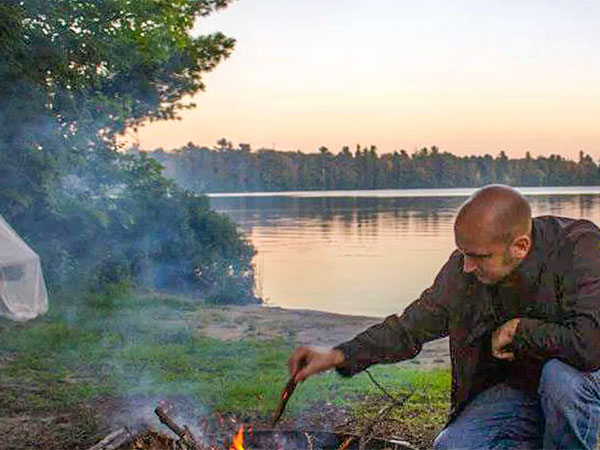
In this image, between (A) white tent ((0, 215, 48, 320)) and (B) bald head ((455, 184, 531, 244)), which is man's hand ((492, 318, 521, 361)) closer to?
(B) bald head ((455, 184, 531, 244))

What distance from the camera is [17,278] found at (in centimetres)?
1392

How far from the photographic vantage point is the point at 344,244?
48844mm

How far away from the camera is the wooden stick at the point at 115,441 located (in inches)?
210

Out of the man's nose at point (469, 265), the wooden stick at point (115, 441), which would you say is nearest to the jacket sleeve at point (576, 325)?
the man's nose at point (469, 265)

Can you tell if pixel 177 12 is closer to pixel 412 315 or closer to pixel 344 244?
pixel 412 315

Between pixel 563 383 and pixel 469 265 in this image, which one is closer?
pixel 563 383

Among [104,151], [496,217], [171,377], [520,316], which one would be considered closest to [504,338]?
[520,316]

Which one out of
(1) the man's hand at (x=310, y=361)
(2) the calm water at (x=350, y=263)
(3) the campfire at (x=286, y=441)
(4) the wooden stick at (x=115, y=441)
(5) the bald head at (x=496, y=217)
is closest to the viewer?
(5) the bald head at (x=496, y=217)

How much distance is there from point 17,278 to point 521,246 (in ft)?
38.2

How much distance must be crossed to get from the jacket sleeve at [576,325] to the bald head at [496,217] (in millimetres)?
263

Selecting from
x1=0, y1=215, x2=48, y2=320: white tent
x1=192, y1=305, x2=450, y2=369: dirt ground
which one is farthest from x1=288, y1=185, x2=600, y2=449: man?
x1=0, y1=215, x2=48, y2=320: white tent

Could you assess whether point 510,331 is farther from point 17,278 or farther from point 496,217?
point 17,278

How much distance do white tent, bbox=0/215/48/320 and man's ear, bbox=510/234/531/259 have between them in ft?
36.1

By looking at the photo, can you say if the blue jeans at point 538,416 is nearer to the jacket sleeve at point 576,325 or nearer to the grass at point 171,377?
the jacket sleeve at point 576,325
